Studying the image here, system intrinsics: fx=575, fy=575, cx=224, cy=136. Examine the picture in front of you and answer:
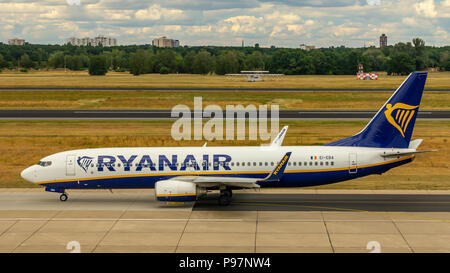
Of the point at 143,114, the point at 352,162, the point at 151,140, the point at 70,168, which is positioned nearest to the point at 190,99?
the point at 143,114

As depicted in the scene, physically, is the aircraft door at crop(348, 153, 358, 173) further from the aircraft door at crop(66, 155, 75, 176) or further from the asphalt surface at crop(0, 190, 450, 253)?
the aircraft door at crop(66, 155, 75, 176)

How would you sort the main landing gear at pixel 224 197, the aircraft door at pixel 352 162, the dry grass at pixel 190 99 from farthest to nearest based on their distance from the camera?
the dry grass at pixel 190 99 → the aircraft door at pixel 352 162 → the main landing gear at pixel 224 197

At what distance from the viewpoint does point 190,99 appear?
337 ft

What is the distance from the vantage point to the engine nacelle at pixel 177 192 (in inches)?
1318

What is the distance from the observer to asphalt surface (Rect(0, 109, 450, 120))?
77.6 metres

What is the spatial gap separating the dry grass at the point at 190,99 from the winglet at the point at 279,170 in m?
57.9

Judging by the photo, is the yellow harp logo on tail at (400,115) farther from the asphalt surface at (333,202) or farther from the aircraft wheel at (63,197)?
the aircraft wheel at (63,197)

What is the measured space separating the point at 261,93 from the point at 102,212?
8175 cm

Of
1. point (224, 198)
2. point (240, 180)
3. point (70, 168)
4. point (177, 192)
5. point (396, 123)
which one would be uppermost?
point (396, 123)

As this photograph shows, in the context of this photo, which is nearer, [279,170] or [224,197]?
[279,170]

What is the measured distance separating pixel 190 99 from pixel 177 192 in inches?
2752

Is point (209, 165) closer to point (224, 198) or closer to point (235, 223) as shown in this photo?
point (224, 198)

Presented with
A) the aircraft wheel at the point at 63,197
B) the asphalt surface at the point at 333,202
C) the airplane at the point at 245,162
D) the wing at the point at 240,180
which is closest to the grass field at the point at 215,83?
the asphalt surface at the point at 333,202

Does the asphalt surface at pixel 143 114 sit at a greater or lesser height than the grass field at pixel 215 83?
lesser
